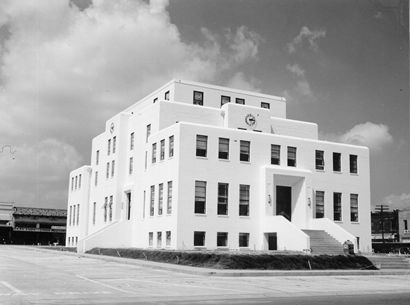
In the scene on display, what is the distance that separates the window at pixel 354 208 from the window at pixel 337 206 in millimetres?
1323

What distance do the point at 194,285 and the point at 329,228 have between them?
84.2 ft

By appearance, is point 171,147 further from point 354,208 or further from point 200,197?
point 354,208

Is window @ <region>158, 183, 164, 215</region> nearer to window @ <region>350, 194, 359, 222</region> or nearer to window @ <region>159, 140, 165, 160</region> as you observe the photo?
window @ <region>159, 140, 165, 160</region>

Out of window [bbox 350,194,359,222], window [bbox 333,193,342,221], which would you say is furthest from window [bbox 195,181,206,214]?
window [bbox 350,194,359,222]

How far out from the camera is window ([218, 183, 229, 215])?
44656 mm

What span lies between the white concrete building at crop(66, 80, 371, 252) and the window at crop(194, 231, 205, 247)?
8 cm

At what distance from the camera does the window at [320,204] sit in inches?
1918

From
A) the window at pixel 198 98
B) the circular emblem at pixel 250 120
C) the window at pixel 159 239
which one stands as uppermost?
the window at pixel 198 98

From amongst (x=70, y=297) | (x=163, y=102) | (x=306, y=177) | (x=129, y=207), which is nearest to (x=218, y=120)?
(x=163, y=102)

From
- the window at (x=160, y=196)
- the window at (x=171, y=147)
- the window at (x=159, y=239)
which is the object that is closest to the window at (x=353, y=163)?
the window at (x=171, y=147)

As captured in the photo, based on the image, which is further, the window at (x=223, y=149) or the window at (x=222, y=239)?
the window at (x=223, y=149)

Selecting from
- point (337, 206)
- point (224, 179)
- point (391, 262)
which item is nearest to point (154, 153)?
point (224, 179)

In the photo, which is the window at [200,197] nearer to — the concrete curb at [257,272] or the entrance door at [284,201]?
the entrance door at [284,201]

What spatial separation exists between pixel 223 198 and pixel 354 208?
44.5 feet
